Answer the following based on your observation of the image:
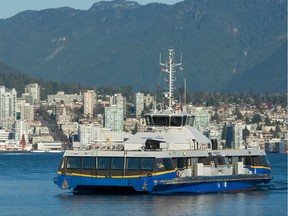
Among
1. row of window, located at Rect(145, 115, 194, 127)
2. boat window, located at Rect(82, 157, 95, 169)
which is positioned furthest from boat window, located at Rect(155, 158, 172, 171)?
row of window, located at Rect(145, 115, 194, 127)

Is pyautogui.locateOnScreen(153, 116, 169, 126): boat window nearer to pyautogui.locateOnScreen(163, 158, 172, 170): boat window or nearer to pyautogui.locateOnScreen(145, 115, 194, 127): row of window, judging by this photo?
pyautogui.locateOnScreen(145, 115, 194, 127): row of window

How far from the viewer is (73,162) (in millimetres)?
74500

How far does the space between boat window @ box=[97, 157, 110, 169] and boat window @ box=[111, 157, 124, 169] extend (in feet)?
1.00

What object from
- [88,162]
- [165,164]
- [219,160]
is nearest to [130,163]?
[165,164]

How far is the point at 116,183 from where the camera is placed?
72500 millimetres

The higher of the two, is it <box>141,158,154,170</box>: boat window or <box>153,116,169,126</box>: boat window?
<box>153,116,169,126</box>: boat window

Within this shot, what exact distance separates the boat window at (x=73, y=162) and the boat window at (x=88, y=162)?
316 millimetres

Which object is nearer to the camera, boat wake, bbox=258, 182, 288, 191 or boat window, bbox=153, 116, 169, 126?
boat window, bbox=153, 116, 169, 126

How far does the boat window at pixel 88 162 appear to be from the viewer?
7374cm

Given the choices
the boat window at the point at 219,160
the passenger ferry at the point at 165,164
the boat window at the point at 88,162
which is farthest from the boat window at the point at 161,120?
the boat window at the point at 88,162

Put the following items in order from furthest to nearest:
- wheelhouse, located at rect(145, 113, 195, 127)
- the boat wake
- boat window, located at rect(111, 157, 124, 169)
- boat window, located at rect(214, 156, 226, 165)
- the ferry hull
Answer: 1. the boat wake
2. wheelhouse, located at rect(145, 113, 195, 127)
3. boat window, located at rect(214, 156, 226, 165)
4. boat window, located at rect(111, 157, 124, 169)
5. the ferry hull

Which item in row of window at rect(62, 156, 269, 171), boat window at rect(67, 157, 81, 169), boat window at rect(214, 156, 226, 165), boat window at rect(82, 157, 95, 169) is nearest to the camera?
row of window at rect(62, 156, 269, 171)

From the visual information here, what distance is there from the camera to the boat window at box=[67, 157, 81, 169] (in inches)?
2923

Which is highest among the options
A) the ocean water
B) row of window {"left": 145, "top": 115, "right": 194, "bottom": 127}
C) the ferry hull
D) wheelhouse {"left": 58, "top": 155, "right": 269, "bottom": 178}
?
row of window {"left": 145, "top": 115, "right": 194, "bottom": 127}
